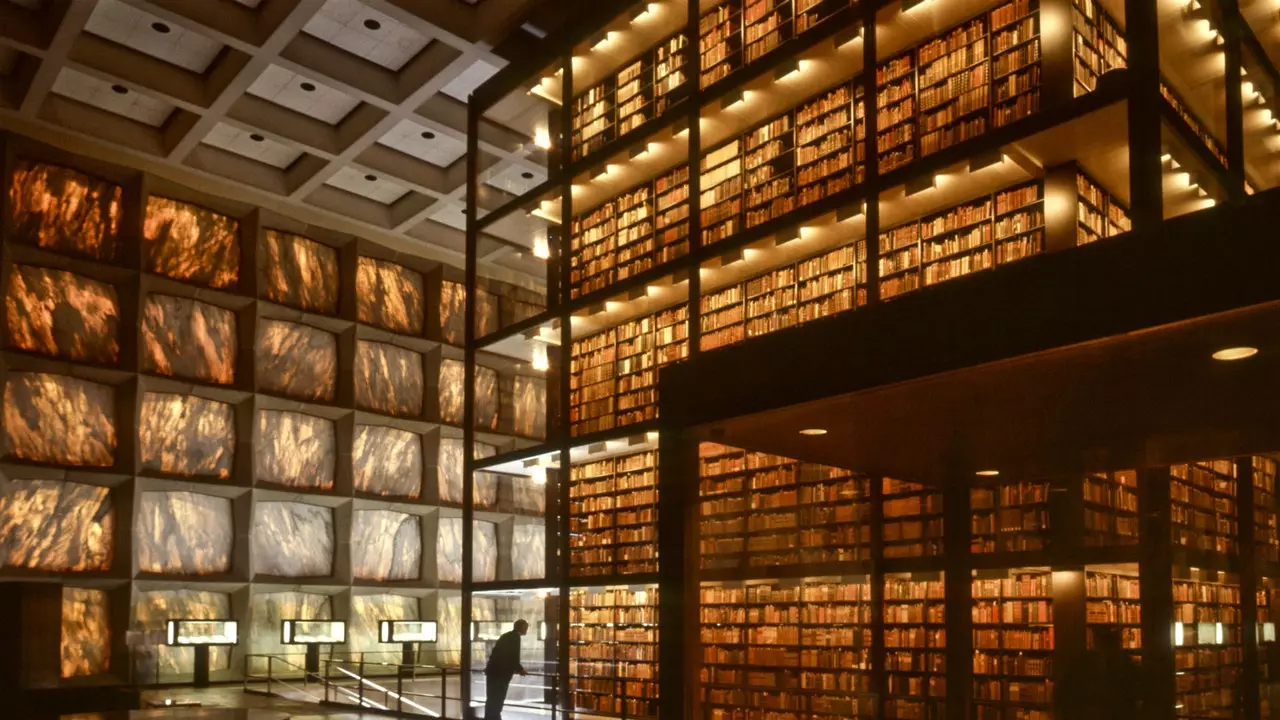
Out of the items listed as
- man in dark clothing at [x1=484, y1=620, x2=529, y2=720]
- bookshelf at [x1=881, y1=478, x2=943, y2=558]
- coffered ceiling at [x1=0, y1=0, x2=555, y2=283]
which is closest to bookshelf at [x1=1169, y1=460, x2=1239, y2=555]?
bookshelf at [x1=881, y1=478, x2=943, y2=558]

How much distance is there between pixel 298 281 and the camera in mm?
18812

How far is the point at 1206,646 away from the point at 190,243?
1512 centimetres

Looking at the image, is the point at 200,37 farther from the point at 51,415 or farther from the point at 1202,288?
the point at 1202,288

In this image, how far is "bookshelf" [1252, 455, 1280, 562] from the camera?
6.95 m

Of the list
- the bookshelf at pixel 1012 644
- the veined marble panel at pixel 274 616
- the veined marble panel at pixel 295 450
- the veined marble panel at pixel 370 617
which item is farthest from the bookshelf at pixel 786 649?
the veined marble panel at pixel 295 450

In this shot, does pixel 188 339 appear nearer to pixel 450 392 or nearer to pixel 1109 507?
pixel 450 392

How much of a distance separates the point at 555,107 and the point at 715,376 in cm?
790

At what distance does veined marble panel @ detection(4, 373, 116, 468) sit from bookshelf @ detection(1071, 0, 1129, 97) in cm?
1351

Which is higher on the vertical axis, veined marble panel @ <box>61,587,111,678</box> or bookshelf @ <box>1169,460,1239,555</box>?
bookshelf @ <box>1169,460,1239,555</box>

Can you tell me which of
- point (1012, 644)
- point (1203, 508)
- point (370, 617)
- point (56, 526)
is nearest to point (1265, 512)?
point (1203, 508)

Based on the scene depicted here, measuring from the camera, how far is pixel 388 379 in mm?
20031

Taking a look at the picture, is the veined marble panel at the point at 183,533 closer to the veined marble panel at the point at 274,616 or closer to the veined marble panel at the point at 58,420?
the veined marble panel at the point at 274,616

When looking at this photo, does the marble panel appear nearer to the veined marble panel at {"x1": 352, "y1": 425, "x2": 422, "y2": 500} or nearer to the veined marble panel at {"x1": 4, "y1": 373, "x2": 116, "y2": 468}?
the veined marble panel at {"x1": 4, "y1": 373, "x2": 116, "y2": 468}

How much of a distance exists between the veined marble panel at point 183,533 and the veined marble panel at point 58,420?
1017mm
